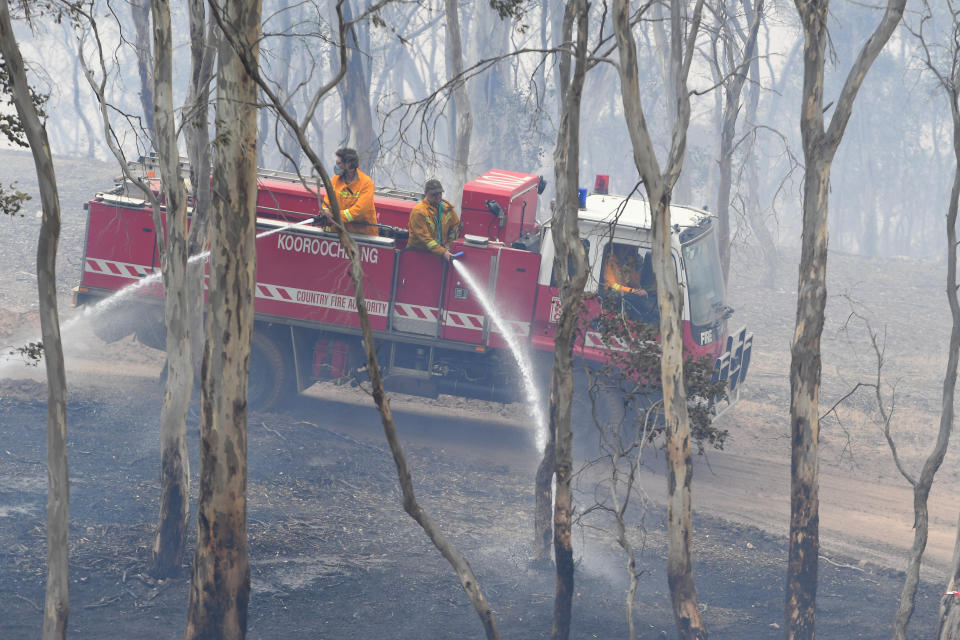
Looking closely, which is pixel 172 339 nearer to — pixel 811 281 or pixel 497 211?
pixel 497 211

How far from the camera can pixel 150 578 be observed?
354 inches

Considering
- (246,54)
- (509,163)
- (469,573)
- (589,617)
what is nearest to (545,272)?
(589,617)

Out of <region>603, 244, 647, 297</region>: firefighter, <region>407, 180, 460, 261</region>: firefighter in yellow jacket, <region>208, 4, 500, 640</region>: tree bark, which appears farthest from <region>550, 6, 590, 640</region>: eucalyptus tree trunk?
<region>407, 180, 460, 261</region>: firefighter in yellow jacket

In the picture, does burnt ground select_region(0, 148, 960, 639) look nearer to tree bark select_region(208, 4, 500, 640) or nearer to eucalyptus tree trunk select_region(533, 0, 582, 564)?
eucalyptus tree trunk select_region(533, 0, 582, 564)

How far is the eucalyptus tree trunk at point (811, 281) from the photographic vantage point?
8.03 m

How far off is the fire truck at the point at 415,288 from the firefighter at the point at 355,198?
226 millimetres

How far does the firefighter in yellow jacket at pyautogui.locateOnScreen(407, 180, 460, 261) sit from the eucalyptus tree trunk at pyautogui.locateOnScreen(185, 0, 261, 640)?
15.9ft

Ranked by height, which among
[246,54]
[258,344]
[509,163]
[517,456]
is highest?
[509,163]

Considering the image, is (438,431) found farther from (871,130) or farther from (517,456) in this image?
(871,130)

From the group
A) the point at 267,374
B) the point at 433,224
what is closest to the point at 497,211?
the point at 433,224

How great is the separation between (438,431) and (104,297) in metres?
5.04

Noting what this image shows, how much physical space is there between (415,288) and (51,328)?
6318mm

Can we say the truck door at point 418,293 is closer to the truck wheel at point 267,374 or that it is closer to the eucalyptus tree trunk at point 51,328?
the truck wheel at point 267,374

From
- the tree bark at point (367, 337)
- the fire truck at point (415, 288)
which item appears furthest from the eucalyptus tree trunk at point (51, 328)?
the fire truck at point (415, 288)
